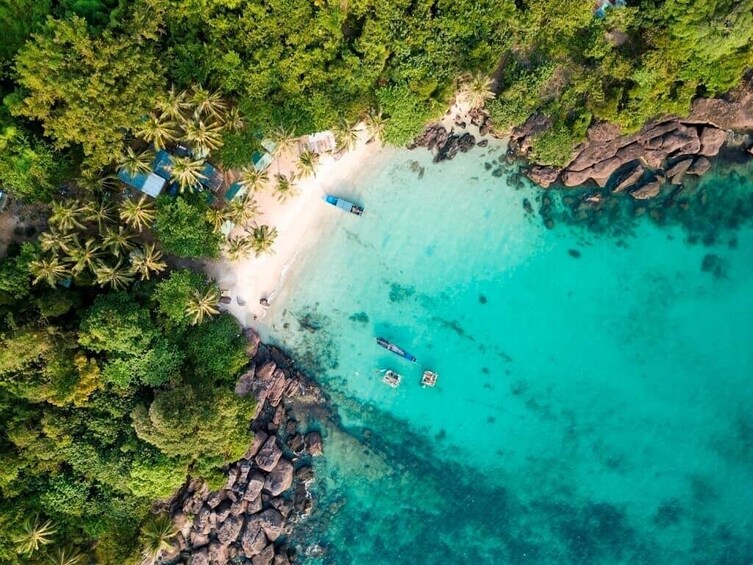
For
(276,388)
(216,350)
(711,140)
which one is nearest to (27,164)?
(216,350)

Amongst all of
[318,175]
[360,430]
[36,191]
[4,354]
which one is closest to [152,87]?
[36,191]

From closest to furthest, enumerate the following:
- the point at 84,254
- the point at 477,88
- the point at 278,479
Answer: the point at 84,254 < the point at 477,88 < the point at 278,479

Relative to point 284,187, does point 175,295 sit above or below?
below

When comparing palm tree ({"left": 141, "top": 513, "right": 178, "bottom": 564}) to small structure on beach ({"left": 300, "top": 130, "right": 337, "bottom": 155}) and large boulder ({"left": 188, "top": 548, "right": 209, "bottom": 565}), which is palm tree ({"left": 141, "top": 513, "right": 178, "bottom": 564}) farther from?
small structure on beach ({"left": 300, "top": 130, "right": 337, "bottom": 155})

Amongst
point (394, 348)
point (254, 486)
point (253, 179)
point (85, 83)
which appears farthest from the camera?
point (394, 348)

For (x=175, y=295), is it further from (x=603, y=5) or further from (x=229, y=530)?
(x=603, y=5)
